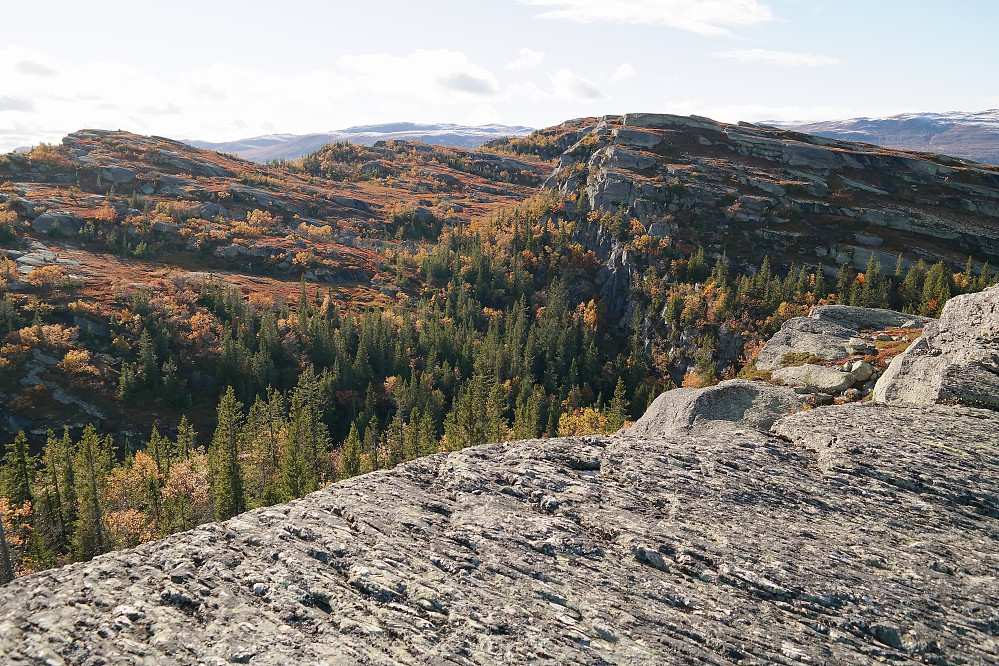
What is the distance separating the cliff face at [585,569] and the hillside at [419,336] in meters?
22.5

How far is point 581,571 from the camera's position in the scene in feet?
65.2

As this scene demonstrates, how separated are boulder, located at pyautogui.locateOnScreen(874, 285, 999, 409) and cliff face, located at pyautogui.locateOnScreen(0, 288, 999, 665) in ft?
7.28

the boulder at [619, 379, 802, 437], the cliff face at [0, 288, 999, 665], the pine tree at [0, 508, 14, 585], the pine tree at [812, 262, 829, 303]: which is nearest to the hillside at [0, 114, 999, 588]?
the pine tree at [812, 262, 829, 303]

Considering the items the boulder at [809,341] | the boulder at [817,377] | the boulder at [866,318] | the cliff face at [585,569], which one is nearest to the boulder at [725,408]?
the boulder at [817,377]

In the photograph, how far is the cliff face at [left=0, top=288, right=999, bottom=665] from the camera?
16.4m

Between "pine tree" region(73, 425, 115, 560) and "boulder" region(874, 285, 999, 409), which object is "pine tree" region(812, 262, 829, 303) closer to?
"boulder" region(874, 285, 999, 409)

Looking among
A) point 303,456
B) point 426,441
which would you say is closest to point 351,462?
point 303,456

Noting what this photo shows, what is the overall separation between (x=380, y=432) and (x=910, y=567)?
116681 millimetres

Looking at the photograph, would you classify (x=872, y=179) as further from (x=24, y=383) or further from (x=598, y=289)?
(x=24, y=383)

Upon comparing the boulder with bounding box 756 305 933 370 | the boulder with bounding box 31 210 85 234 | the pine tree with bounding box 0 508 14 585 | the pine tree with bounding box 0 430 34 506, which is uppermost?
the boulder with bounding box 31 210 85 234

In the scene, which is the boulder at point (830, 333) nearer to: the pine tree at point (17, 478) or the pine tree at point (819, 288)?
the pine tree at point (819, 288)

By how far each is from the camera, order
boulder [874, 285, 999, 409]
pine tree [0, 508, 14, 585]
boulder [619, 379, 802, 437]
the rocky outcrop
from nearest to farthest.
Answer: boulder [874, 285, 999, 409] < boulder [619, 379, 802, 437] < pine tree [0, 508, 14, 585] < the rocky outcrop

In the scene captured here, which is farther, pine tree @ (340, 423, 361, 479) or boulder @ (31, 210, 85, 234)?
boulder @ (31, 210, 85, 234)

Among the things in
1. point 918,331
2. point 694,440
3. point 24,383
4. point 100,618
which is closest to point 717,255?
point 918,331
